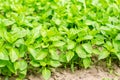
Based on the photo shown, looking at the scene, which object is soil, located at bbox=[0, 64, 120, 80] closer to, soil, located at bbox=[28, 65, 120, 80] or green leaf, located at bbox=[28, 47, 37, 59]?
soil, located at bbox=[28, 65, 120, 80]

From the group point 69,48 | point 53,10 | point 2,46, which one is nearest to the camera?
point 2,46

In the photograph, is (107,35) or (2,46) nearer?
(2,46)

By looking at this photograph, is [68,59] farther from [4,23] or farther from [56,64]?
[4,23]

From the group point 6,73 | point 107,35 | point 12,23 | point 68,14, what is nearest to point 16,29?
point 12,23

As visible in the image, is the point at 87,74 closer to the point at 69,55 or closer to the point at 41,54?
the point at 69,55

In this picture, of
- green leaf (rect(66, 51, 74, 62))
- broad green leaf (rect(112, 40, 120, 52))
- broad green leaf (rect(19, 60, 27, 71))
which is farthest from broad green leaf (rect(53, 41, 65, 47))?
broad green leaf (rect(112, 40, 120, 52))

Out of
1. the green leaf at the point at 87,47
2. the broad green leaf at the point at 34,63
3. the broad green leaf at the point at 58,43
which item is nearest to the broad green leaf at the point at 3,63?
the broad green leaf at the point at 34,63

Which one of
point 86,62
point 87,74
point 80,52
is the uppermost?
point 80,52

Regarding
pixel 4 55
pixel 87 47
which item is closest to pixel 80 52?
pixel 87 47
